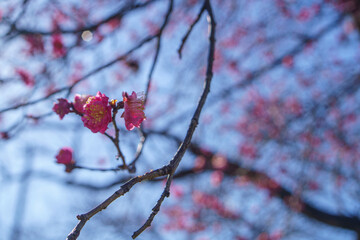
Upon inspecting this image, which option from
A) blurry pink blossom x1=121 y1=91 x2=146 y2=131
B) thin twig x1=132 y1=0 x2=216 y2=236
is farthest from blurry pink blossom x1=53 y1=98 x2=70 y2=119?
thin twig x1=132 y1=0 x2=216 y2=236

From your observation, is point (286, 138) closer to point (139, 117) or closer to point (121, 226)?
point (121, 226)

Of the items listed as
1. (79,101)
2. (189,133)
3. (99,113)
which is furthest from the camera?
(79,101)

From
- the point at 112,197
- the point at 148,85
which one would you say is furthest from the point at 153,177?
the point at 148,85

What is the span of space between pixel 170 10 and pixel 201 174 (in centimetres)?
368

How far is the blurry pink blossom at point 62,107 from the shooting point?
1.53 metres

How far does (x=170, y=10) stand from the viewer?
230cm

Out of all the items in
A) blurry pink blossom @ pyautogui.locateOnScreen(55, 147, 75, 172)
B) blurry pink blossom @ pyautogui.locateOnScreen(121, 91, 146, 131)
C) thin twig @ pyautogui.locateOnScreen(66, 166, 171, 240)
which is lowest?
thin twig @ pyautogui.locateOnScreen(66, 166, 171, 240)

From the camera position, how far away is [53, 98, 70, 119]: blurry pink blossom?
153cm

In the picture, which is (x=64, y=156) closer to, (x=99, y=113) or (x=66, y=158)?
(x=66, y=158)

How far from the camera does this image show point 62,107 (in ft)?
5.01

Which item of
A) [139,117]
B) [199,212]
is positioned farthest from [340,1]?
[139,117]

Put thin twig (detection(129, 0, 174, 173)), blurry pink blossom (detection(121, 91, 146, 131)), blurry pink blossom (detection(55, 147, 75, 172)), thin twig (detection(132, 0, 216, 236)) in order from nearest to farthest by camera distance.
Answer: thin twig (detection(132, 0, 216, 236)) → blurry pink blossom (detection(121, 91, 146, 131)) → thin twig (detection(129, 0, 174, 173)) → blurry pink blossom (detection(55, 147, 75, 172))

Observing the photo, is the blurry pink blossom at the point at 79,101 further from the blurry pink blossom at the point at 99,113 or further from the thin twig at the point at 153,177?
the thin twig at the point at 153,177

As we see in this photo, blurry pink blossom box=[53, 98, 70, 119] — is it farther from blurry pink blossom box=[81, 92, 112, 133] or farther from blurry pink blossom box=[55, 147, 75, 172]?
blurry pink blossom box=[81, 92, 112, 133]
